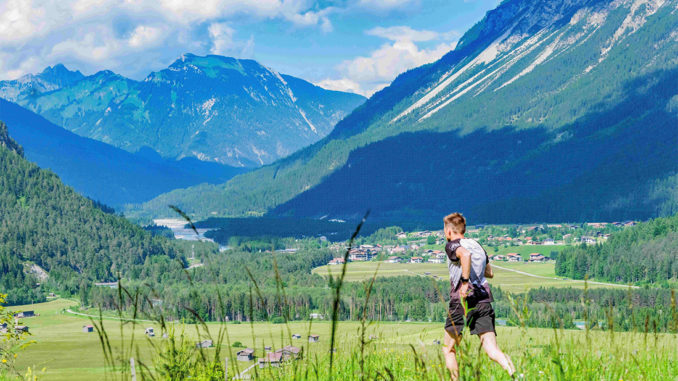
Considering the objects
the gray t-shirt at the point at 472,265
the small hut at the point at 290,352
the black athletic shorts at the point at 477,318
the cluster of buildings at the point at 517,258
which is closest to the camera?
the small hut at the point at 290,352

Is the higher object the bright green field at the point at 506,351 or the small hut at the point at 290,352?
the small hut at the point at 290,352

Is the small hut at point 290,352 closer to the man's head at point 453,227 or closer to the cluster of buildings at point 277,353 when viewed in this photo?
the cluster of buildings at point 277,353

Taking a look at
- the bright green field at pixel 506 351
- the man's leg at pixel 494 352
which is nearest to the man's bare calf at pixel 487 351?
the man's leg at pixel 494 352

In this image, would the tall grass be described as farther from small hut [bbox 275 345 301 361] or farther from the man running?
the man running

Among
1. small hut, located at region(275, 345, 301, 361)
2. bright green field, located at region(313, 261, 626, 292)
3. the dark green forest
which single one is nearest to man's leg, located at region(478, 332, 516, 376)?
small hut, located at region(275, 345, 301, 361)

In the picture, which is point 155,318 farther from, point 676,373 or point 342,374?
point 676,373

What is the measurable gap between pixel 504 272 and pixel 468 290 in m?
155

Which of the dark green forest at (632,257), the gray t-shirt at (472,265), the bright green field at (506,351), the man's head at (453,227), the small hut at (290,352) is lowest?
the bright green field at (506,351)

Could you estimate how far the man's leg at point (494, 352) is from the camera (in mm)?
7559

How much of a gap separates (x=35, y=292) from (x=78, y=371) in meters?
105

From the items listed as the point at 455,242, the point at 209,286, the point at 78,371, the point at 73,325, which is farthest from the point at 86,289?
the point at 455,242

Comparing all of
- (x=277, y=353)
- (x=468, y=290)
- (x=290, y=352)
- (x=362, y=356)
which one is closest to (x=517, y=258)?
(x=468, y=290)

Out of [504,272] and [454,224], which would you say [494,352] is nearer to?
[454,224]

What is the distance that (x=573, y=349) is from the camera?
7777mm
